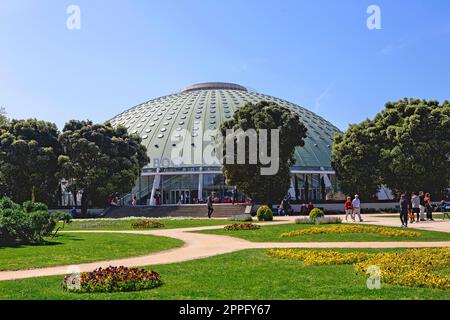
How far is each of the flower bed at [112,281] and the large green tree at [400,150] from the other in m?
40.8

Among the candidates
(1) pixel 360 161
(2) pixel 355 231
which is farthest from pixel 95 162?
(2) pixel 355 231

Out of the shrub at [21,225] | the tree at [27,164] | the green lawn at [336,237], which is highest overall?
the tree at [27,164]

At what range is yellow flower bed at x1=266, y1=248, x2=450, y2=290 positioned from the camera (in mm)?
11086

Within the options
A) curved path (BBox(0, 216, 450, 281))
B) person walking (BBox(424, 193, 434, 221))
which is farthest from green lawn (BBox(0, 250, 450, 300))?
person walking (BBox(424, 193, 434, 221))

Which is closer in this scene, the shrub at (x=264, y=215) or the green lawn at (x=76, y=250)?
the green lawn at (x=76, y=250)

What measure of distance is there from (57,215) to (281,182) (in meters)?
27.3

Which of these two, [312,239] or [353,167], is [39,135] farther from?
[312,239]

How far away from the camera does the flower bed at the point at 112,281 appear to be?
10844 millimetres

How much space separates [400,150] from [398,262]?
36.6 m

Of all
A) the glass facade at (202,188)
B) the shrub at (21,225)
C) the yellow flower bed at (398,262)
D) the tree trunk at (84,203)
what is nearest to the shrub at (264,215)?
the shrub at (21,225)

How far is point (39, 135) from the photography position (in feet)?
183

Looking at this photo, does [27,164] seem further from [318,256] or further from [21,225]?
[318,256]

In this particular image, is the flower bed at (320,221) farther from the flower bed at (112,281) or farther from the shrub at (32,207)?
the flower bed at (112,281)
